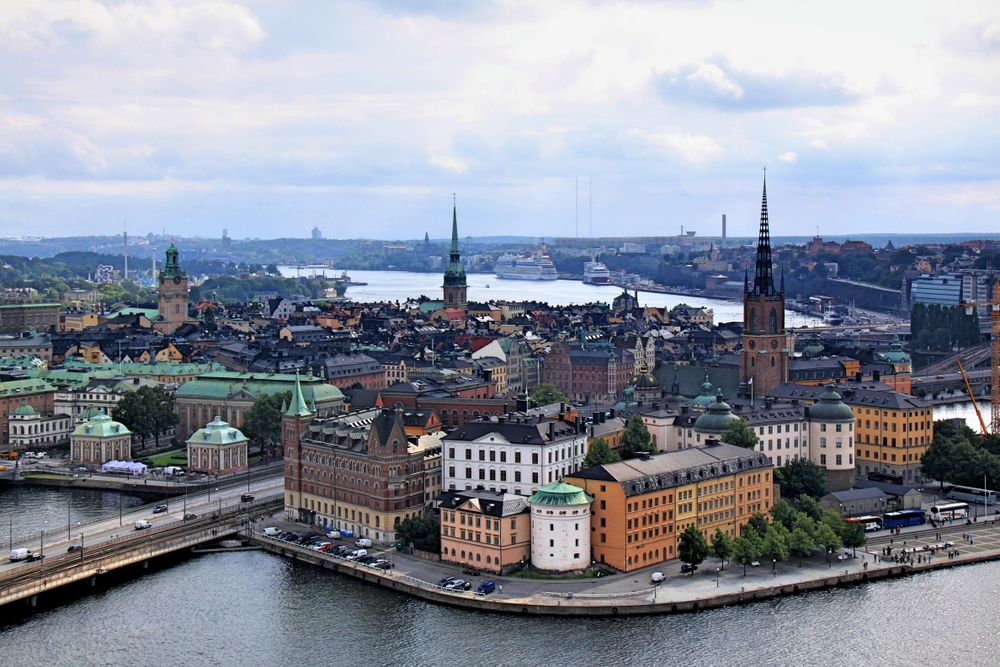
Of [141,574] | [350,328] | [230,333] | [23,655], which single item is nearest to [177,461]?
[141,574]

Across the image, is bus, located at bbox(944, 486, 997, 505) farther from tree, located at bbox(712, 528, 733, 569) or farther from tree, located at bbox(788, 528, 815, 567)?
tree, located at bbox(712, 528, 733, 569)

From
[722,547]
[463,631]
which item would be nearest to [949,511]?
[722,547]

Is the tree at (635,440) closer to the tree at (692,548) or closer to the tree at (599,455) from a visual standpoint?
the tree at (599,455)

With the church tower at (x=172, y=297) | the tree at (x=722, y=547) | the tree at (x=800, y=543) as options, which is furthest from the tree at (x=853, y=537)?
the church tower at (x=172, y=297)

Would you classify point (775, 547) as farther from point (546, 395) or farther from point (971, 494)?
point (546, 395)

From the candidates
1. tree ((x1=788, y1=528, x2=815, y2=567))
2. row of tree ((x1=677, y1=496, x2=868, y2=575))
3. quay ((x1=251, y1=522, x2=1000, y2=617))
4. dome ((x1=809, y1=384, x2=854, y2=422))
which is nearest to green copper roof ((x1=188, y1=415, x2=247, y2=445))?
quay ((x1=251, y1=522, x2=1000, y2=617))

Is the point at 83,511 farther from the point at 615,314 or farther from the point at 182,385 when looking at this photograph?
the point at 615,314
